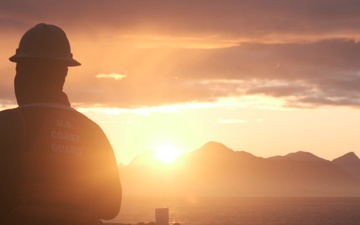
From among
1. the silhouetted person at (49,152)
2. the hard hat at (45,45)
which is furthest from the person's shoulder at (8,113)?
the hard hat at (45,45)

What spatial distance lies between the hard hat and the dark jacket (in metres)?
0.37

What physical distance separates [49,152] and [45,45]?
818 mm

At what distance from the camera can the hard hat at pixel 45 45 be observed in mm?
5383

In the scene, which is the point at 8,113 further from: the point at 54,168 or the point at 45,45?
the point at 45,45

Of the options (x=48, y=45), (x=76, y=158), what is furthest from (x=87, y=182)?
(x=48, y=45)

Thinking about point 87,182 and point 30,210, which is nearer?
point 30,210

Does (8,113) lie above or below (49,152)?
above

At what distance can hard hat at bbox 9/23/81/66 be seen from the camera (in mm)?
5383

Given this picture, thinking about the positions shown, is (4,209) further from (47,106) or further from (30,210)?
(47,106)

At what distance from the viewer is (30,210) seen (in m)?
4.99

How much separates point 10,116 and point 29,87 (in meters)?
0.45

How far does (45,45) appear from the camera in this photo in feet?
17.9

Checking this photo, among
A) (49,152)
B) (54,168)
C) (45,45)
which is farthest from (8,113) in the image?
(45,45)

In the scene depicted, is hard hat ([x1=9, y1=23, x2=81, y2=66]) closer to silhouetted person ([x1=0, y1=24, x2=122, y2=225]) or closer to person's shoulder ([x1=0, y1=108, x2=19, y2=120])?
silhouetted person ([x1=0, y1=24, x2=122, y2=225])
